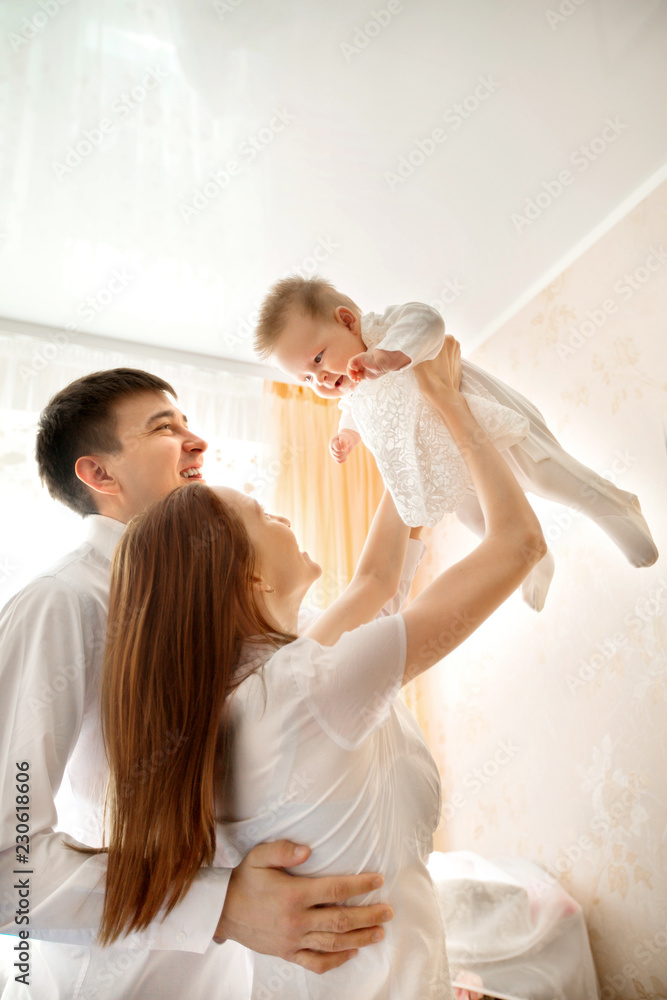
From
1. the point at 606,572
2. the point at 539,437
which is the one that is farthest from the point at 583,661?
the point at 539,437

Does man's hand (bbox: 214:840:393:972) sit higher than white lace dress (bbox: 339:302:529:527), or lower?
lower

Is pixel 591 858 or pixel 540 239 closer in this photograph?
pixel 591 858

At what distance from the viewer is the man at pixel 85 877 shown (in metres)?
0.91

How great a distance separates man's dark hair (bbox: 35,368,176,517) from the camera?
153 cm

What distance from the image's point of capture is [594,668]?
8.08 feet

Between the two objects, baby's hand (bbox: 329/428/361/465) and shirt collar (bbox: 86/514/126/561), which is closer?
shirt collar (bbox: 86/514/126/561)

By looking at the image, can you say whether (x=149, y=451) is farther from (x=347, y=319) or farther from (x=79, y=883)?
(x=79, y=883)

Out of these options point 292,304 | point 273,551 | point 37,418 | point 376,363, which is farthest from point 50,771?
point 37,418

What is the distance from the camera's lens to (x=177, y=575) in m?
1.03

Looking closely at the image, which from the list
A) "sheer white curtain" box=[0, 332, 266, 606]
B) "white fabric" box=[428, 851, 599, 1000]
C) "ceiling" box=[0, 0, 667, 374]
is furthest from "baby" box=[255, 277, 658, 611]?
"sheer white curtain" box=[0, 332, 266, 606]

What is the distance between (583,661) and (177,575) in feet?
6.47

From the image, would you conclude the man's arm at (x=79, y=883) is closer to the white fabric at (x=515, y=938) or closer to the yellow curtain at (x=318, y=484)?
the white fabric at (x=515, y=938)

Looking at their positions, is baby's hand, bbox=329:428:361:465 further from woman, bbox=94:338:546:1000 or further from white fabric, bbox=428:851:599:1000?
white fabric, bbox=428:851:599:1000

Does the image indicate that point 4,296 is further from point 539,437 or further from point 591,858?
point 591,858
